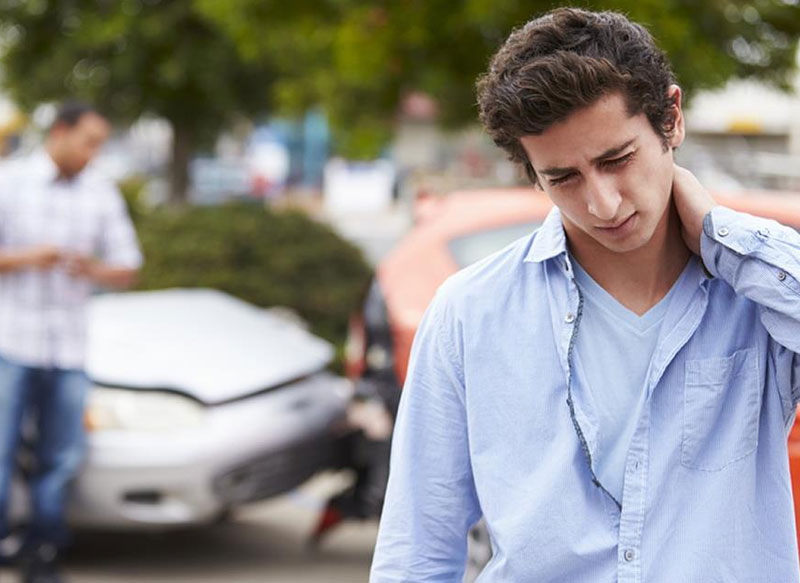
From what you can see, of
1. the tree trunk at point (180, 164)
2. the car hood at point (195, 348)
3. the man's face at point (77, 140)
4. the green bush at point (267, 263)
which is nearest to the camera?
the man's face at point (77, 140)

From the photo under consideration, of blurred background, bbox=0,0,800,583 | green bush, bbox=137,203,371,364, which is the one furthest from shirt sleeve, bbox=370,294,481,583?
green bush, bbox=137,203,371,364

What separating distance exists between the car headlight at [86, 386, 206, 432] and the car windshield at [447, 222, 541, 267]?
3.91ft

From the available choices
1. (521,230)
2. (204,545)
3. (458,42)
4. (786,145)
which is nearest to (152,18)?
(458,42)

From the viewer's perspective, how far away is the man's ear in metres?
2.03

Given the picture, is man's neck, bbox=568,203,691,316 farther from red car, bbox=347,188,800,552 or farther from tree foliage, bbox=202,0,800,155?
tree foliage, bbox=202,0,800,155

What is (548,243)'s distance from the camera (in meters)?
2.04

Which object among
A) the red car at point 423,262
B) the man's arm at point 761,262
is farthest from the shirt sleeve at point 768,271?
the red car at point 423,262

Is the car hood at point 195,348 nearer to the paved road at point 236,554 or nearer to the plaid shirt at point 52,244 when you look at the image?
the plaid shirt at point 52,244

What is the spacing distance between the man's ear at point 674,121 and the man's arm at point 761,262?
77 mm

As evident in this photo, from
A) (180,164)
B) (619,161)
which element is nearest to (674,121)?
(619,161)

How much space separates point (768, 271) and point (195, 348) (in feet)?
13.7

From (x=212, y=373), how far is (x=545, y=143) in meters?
3.87

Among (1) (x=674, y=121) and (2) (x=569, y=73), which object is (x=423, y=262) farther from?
(2) (x=569, y=73)

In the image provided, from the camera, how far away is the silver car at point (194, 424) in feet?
17.7
